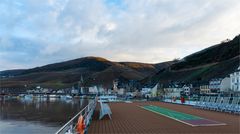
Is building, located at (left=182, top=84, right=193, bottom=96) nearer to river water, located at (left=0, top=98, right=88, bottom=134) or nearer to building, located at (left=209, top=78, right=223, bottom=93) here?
building, located at (left=209, top=78, right=223, bottom=93)

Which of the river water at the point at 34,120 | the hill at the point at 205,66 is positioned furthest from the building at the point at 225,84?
the river water at the point at 34,120

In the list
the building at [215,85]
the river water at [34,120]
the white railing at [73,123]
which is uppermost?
the building at [215,85]

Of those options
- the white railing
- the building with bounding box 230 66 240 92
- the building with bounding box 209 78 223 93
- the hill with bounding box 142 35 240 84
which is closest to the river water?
the white railing

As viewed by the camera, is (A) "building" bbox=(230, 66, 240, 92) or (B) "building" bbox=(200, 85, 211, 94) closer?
(A) "building" bbox=(230, 66, 240, 92)

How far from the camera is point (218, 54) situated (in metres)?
180

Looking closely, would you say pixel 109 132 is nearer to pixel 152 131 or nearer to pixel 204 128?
pixel 152 131

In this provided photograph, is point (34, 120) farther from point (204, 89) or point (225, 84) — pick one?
point (204, 89)

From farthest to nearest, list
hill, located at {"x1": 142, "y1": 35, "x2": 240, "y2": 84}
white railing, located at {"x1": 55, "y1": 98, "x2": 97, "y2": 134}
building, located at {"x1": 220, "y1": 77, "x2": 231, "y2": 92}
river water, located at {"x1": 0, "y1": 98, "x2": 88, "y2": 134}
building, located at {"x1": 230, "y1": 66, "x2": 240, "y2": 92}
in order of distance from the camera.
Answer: hill, located at {"x1": 142, "y1": 35, "x2": 240, "y2": 84} → building, located at {"x1": 220, "y1": 77, "x2": 231, "y2": 92} → building, located at {"x1": 230, "y1": 66, "x2": 240, "y2": 92} → river water, located at {"x1": 0, "y1": 98, "x2": 88, "y2": 134} → white railing, located at {"x1": 55, "y1": 98, "x2": 97, "y2": 134}

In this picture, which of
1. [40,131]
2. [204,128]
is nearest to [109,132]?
[204,128]

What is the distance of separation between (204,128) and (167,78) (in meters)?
156

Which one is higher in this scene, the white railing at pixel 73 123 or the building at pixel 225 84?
the building at pixel 225 84

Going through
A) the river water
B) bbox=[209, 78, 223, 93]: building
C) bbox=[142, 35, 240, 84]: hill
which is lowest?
the river water

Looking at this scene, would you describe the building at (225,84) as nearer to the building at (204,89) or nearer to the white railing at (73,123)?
the building at (204,89)

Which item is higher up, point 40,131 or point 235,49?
point 235,49
